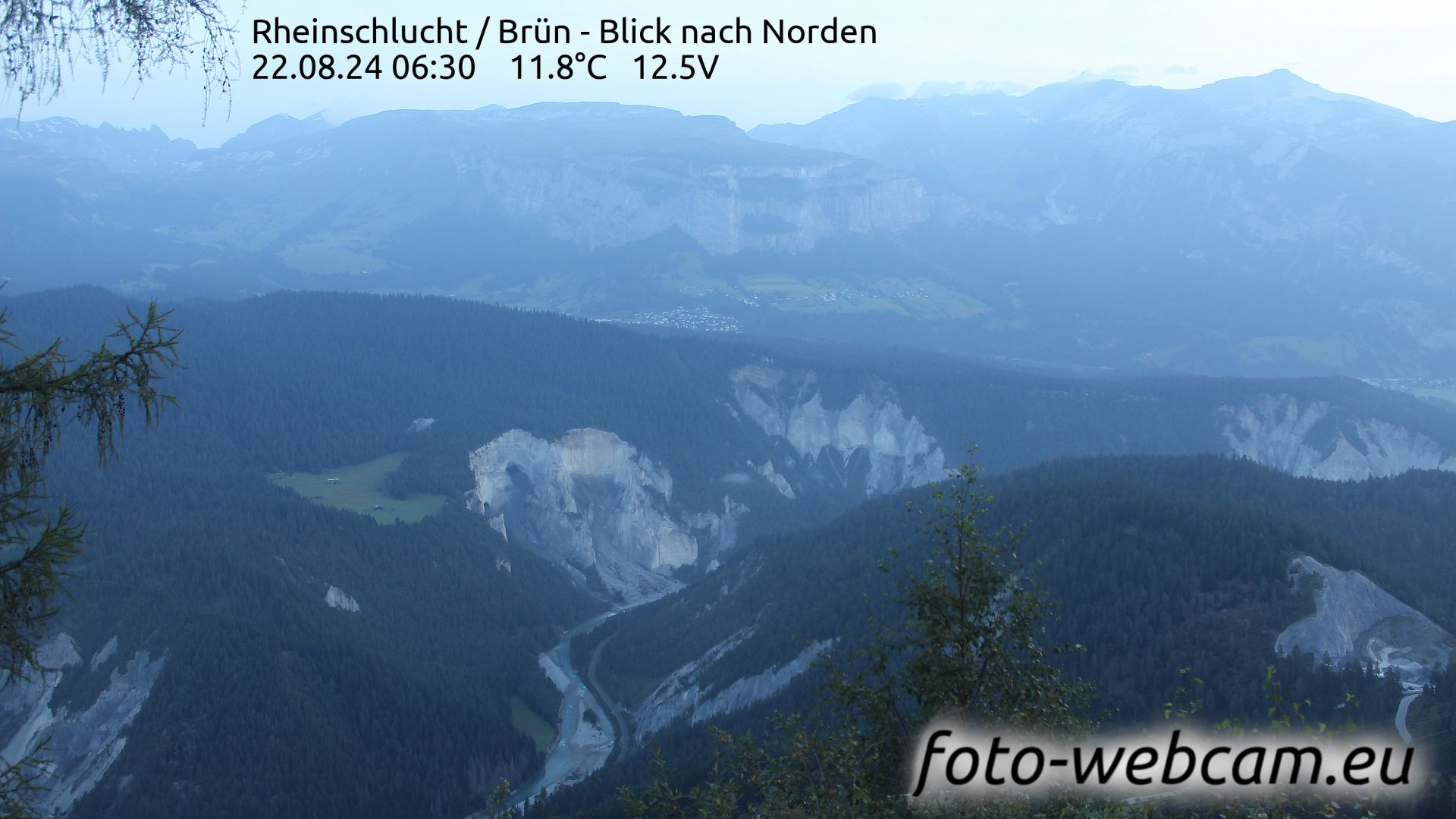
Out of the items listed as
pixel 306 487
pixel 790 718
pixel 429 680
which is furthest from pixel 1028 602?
pixel 306 487

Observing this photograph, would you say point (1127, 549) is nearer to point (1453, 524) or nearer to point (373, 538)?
point (1453, 524)

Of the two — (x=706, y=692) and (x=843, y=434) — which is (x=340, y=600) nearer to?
(x=706, y=692)

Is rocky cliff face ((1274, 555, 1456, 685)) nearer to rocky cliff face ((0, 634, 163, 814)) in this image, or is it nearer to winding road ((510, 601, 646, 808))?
winding road ((510, 601, 646, 808))

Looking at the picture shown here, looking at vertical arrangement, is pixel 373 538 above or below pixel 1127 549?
below

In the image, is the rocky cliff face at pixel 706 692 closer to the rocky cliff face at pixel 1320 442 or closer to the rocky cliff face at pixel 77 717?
the rocky cliff face at pixel 77 717

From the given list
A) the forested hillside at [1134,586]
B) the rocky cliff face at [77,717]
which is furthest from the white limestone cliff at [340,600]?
the forested hillside at [1134,586]

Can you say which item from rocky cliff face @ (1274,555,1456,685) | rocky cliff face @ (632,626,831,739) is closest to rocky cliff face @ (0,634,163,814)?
rocky cliff face @ (632,626,831,739)
